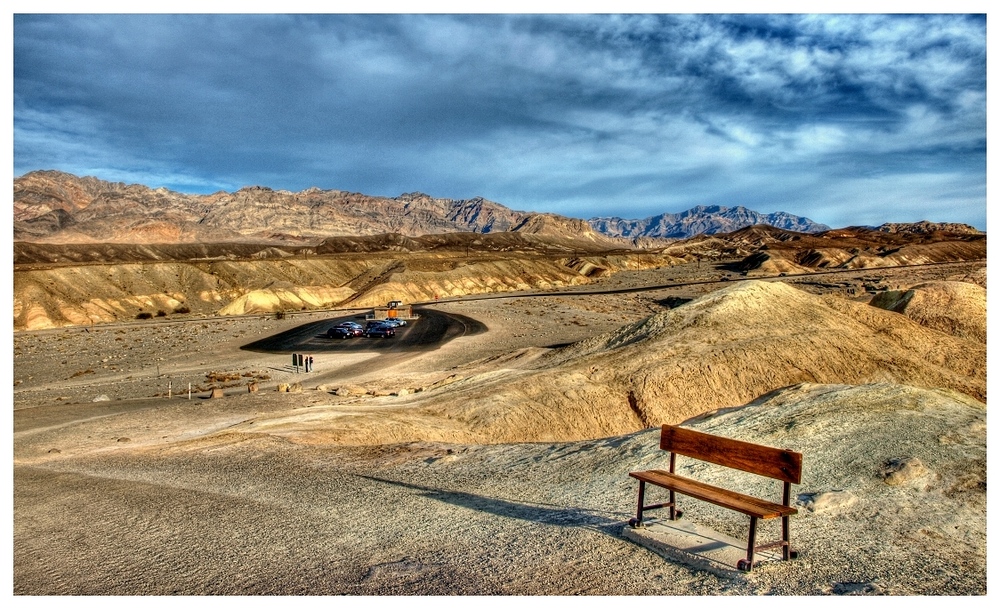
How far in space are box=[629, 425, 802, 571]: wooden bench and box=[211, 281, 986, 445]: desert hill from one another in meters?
10.4

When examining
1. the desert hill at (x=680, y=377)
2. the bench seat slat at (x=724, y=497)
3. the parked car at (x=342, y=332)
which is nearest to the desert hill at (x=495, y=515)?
the bench seat slat at (x=724, y=497)

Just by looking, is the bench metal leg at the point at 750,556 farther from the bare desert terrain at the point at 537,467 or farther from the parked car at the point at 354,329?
the parked car at the point at 354,329

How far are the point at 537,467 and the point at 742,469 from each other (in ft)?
17.3

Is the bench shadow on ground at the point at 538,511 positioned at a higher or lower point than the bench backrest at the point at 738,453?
lower

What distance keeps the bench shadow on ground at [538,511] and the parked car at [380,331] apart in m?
42.8

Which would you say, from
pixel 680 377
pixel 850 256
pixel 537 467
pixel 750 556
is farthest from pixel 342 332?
pixel 850 256

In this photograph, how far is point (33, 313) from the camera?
73.9 metres

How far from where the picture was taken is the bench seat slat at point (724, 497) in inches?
274

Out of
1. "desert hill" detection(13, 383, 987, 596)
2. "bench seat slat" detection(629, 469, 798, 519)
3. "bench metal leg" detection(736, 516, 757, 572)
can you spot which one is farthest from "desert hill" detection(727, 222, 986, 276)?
"bench metal leg" detection(736, 516, 757, 572)

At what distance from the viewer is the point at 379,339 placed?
52.0 metres

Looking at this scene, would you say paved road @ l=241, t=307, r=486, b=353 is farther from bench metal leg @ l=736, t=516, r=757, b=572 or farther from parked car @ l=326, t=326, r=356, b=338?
bench metal leg @ l=736, t=516, r=757, b=572

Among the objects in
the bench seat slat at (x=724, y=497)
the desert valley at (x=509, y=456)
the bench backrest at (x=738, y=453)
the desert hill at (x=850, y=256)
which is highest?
the desert hill at (x=850, y=256)

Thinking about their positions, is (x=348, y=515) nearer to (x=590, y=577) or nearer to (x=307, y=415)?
(x=590, y=577)
